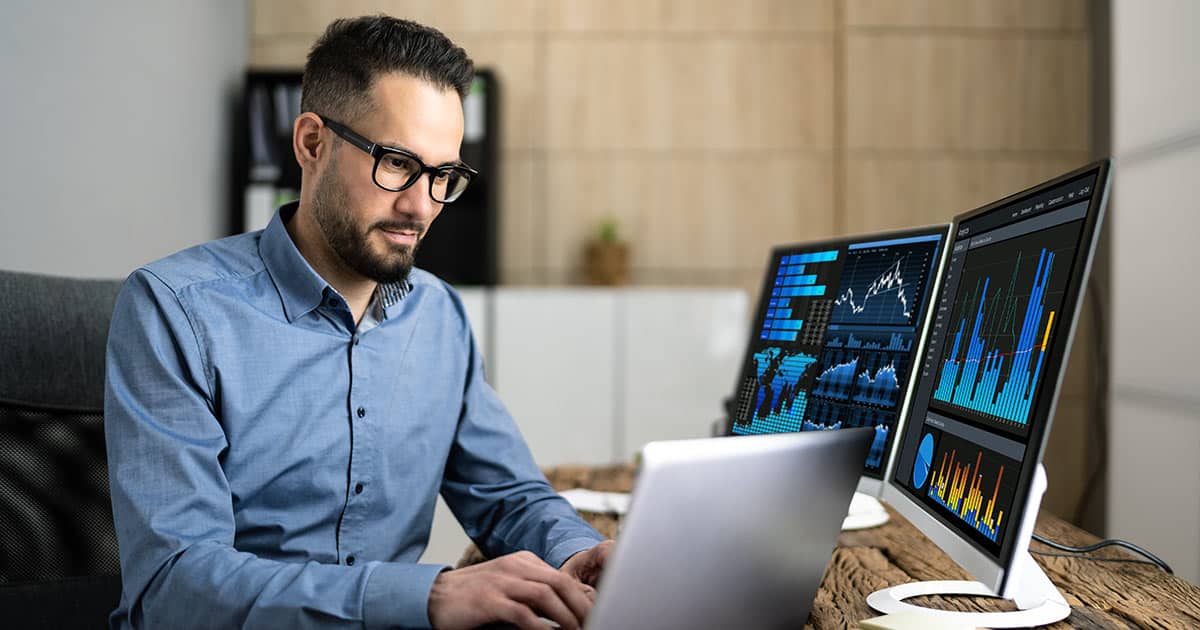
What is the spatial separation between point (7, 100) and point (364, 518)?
1.80 m

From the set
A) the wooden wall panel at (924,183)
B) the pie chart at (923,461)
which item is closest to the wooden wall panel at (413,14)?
the wooden wall panel at (924,183)

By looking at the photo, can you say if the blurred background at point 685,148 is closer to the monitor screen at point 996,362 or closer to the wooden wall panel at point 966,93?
the wooden wall panel at point 966,93

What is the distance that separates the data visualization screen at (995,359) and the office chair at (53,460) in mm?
→ 1052

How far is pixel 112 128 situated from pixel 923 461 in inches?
110

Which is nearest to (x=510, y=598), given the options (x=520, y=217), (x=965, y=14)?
(x=520, y=217)

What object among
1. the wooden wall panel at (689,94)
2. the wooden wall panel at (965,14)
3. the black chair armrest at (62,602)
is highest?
the wooden wall panel at (965,14)

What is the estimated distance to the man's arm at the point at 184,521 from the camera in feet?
2.91

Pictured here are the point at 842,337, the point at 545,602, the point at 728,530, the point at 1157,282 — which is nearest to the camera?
the point at 728,530

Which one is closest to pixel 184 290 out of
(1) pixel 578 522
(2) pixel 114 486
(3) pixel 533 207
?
(2) pixel 114 486

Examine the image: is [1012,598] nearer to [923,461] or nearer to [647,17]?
[923,461]

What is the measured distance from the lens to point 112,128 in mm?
2916

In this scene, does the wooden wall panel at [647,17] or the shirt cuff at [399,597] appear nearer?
the shirt cuff at [399,597]

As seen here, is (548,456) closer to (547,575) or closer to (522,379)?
(522,379)

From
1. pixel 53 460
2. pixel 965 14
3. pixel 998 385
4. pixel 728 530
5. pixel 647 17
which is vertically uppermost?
pixel 965 14
